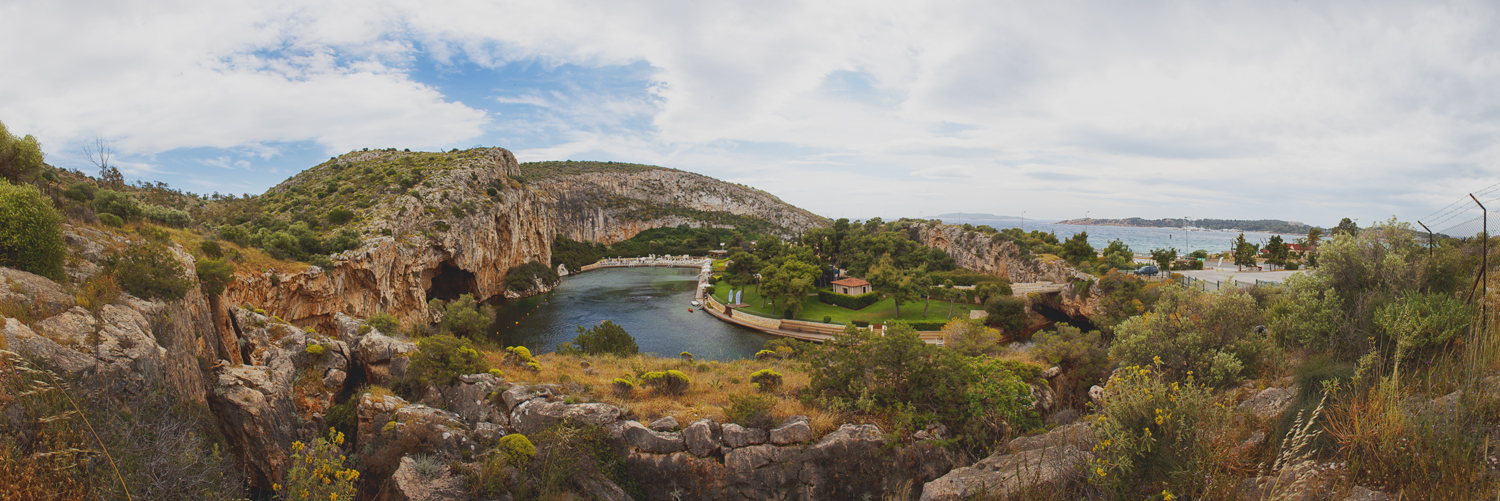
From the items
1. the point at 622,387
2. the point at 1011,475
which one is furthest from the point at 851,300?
the point at 1011,475

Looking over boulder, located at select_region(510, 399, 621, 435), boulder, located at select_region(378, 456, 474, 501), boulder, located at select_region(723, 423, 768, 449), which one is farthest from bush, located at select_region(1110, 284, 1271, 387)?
boulder, located at select_region(378, 456, 474, 501)

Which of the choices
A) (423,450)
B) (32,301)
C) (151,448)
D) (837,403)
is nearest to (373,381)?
(423,450)

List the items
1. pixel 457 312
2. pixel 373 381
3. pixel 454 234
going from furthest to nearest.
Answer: pixel 454 234
pixel 457 312
pixel 373 381

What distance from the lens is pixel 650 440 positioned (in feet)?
31.5

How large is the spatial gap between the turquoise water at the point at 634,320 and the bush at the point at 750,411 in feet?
59.6

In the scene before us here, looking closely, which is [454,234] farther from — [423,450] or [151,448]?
[151,448]

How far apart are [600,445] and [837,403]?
15.4 feet

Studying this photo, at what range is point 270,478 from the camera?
8727mm

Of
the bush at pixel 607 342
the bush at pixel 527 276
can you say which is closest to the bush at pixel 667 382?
the bush at pixel 607 342

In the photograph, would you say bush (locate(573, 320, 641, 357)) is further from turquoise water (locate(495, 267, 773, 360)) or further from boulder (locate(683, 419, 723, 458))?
boulder (locate(683, 419, 723, 458))

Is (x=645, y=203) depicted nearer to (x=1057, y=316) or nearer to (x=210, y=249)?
(x=1057, y=316)

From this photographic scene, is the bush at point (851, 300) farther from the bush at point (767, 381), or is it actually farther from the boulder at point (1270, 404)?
the boulder at point (1270, 404)

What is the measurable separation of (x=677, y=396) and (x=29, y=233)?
1018cm

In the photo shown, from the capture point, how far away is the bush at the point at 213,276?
35.6 feet
